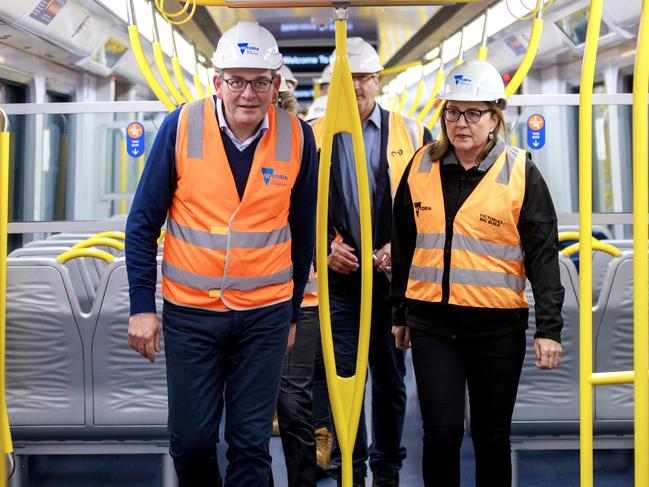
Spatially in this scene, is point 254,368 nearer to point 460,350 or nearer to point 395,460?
point 460,350

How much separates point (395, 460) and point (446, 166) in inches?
60.1

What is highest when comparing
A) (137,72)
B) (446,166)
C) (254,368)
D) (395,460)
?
(137,72)

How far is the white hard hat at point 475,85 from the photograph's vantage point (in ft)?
9.87

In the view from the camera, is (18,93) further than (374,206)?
Yes

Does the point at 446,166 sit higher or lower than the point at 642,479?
higher

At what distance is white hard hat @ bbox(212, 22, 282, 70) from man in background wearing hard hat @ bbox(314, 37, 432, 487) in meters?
1.10

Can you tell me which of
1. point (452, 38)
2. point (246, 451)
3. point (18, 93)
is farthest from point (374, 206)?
point (452, 38)

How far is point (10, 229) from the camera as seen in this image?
16.4 ft

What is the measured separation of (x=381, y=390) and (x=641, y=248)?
1.94 m

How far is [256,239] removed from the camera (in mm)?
2854

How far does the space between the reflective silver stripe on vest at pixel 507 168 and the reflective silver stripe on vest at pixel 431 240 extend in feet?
0.88

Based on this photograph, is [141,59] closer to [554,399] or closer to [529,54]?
[529,54]

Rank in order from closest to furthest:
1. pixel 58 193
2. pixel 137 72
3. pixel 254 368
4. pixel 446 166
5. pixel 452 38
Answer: pixel 254 368 < pixel 446 166 < pixel 58 193 < pixel 452 38 < pixel 137 72

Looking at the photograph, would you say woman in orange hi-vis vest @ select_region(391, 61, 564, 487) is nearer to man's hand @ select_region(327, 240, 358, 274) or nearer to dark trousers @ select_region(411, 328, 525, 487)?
dark trousers @ select_region(411, 328, 525, 487)
